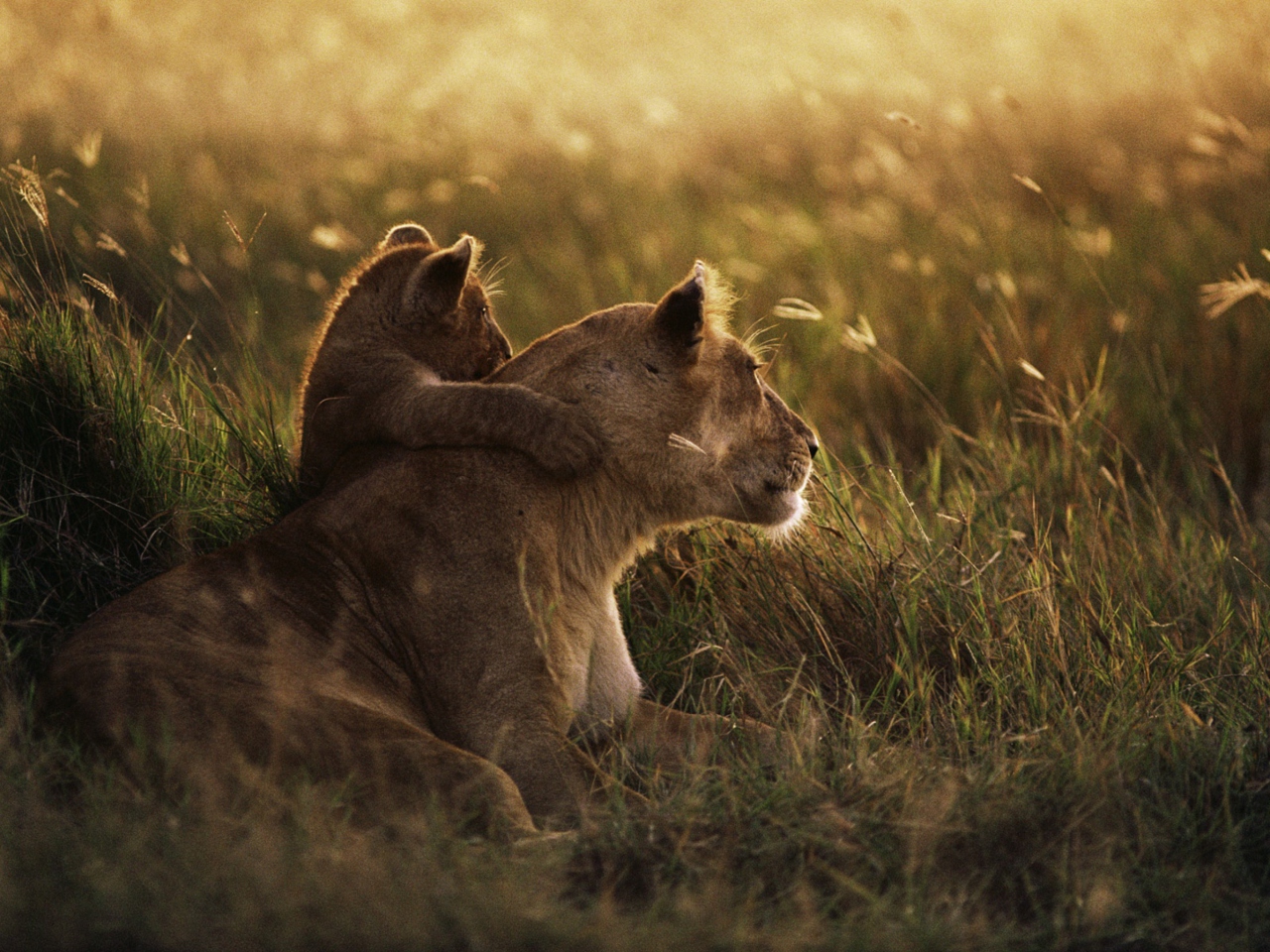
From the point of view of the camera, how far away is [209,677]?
308 centimetres

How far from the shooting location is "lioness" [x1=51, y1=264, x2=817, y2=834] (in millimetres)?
3008

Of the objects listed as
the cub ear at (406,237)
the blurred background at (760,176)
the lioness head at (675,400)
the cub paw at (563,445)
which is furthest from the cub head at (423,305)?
the blurred background at (760,176)

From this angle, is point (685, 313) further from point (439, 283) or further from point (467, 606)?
point (467, 606)

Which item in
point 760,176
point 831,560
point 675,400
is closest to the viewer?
point 675,400

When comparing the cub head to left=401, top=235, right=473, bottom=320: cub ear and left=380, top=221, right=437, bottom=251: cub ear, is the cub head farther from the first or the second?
left=380, top=221, right=437, bottom=251: cub ear

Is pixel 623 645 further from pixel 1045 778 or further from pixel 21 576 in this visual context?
pixel 21 576

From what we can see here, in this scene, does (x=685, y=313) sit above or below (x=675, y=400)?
above

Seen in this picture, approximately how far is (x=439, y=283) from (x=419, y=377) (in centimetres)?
31

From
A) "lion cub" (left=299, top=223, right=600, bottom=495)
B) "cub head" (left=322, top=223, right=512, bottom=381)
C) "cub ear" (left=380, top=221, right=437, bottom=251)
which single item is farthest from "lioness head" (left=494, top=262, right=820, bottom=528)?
"cub ear" (left=380, top=221, right=437, bottom=251)

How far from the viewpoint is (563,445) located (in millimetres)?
3576

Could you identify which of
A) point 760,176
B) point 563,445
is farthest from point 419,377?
point 760,176

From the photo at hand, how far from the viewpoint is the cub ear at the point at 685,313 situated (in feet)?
11.9

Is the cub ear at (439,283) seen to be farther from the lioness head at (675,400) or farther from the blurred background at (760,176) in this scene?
the blurred background at (760,176)

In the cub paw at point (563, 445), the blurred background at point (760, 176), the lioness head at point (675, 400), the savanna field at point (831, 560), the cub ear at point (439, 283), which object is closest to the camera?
the savanna field at point (831, 560)
